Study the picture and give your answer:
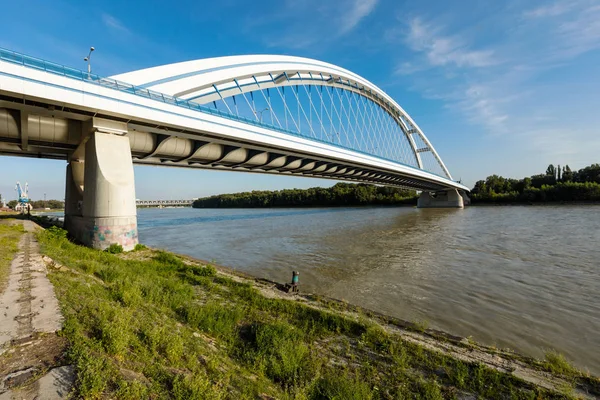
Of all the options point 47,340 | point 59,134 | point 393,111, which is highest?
point 393,111

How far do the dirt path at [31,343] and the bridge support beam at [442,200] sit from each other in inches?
2877

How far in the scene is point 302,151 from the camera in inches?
939

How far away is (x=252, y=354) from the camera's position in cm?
423

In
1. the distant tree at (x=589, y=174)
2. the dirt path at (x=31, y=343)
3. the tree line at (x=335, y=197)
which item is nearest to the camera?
the dirt path at (x=31, y=343)

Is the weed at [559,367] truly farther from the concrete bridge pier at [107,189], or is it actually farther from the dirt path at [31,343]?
the concrete bridge pier at [107,189]

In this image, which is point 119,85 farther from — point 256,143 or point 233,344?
point 233,344

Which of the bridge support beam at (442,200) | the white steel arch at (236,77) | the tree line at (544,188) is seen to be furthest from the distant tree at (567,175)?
the white steel arch at (236,77)

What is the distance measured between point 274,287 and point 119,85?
12065 millimetres

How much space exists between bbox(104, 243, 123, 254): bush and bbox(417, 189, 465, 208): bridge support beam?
69.3m

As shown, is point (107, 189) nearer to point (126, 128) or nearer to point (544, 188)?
point (126, 128)

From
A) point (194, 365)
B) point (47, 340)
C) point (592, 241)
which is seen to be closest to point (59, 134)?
point (47, 340)

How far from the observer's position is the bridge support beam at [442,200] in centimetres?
6550

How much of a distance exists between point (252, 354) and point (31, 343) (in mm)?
2708

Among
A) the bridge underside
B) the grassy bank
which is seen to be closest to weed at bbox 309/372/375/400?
the grassy bank
